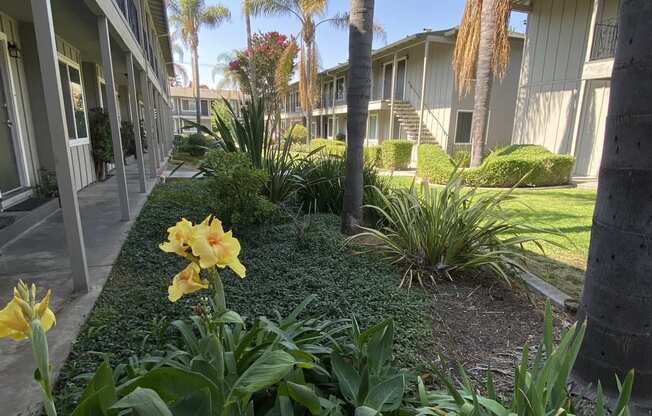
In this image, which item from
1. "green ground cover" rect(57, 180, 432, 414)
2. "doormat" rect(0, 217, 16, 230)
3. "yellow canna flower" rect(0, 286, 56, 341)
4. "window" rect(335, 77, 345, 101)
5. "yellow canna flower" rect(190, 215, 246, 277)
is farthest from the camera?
"window" rect(335, 77, 345, 101)

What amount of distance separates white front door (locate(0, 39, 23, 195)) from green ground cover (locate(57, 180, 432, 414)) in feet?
8.18

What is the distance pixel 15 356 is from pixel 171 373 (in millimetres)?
1630

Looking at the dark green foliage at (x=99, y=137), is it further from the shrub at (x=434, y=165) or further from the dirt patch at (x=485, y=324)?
the shrub at (x=434, y=165)

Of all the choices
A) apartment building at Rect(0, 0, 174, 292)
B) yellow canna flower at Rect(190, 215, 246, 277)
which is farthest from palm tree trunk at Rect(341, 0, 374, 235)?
yellow canna flower at Rect(190, 215, 246, 277)

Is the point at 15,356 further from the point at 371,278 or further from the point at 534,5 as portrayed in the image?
the point at 534,5

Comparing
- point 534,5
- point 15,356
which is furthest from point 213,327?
point 534,5

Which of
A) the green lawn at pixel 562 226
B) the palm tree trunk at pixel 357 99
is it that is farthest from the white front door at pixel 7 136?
the green lawn at pixel 562 226

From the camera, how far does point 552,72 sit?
1193cm

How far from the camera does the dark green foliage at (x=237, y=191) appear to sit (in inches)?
149

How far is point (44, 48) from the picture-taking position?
8.20ft

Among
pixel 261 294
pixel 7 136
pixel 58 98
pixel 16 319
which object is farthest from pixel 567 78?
pixel 16 319

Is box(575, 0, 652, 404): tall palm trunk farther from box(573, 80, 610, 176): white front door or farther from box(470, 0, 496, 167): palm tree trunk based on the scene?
box(573, 80, 610, 176): white front door

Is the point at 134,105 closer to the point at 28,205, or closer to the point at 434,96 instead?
the point at 28,205

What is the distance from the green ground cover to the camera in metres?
2.05
